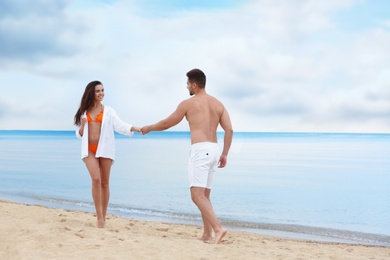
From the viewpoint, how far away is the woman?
7.22 m

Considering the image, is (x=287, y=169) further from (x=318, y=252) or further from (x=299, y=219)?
(x=318, y=252)

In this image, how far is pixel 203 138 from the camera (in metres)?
6.48

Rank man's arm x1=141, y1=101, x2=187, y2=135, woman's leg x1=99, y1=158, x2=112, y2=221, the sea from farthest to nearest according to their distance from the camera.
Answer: the sea
woman's leg x1=99, y1=158, x2=112, y2=221
man's arm x1=141, y1=101, x2=187, y2=135

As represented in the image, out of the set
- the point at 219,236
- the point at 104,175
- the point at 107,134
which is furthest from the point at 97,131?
the point at 219,236

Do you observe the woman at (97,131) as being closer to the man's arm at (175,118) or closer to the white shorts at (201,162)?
the man's arm at (175,118)

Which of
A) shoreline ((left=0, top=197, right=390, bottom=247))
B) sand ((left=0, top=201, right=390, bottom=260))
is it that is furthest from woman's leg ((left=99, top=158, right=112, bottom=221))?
shoreline ((left=0, top=197, right=390, bottom=247))

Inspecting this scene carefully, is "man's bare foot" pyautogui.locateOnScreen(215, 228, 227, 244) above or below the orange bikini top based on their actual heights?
below

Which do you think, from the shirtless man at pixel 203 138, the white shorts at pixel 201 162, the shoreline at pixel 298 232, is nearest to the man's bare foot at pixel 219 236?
the shirtless man at pixel 203 138

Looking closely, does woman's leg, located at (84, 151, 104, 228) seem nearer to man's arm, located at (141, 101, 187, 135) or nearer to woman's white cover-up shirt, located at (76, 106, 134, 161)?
woman's white cover-up shirt, located at (76, 106, 134, 161)

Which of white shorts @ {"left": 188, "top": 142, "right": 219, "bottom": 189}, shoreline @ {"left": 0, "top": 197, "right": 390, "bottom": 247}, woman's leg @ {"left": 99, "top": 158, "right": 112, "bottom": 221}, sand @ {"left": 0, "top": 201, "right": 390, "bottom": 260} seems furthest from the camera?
shoreline @ {"left": 0, "top": 197, "right": 390, "bottom": 247}

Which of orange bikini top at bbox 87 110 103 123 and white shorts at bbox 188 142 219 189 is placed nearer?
white shorts at bbox 188 142 219 189

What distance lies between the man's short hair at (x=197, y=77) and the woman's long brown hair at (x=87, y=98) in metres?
1.43

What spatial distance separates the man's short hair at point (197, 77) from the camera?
6.58 meters

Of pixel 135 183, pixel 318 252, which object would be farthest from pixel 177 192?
pixel 318 252
